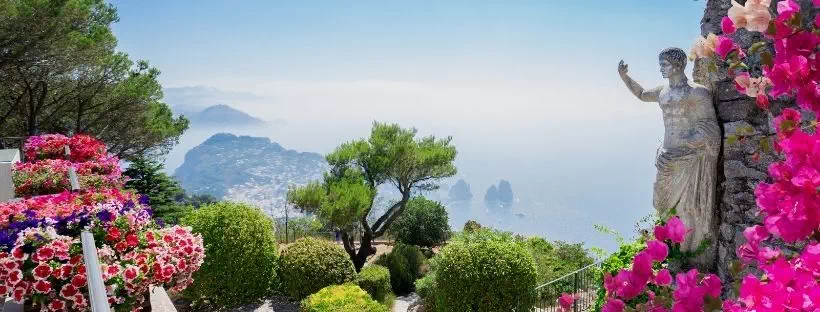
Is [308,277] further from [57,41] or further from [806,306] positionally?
[806,306]

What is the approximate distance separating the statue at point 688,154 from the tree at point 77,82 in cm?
1477

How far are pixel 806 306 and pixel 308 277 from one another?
1113 centimetres

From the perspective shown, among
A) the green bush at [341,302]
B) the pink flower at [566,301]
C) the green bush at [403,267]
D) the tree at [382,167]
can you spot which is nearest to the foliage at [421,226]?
the tree at [382,167]

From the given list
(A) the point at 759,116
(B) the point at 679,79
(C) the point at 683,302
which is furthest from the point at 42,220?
(A) the point at 759,116

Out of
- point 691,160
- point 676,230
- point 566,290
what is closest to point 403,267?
point 566,290

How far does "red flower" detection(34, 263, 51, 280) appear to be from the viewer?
3223mm

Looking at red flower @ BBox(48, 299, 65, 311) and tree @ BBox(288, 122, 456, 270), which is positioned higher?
tree @ BBox(288, 122, 456, 270)

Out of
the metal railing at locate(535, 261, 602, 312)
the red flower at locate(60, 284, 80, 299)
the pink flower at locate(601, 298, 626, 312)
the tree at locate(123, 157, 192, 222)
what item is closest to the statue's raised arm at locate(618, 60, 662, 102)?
the pink flower at locate(601, 298, 626, 312)

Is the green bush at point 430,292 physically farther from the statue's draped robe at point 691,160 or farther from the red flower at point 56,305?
the red flower at point 56,305

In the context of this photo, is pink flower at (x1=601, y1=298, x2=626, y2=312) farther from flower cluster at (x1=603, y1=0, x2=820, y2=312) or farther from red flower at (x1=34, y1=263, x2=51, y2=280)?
red flower at (x1=34, y1=263, x2=51, y2=280)

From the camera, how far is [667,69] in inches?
190

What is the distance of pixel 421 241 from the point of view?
67.8 feet

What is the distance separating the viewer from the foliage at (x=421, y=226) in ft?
67.4

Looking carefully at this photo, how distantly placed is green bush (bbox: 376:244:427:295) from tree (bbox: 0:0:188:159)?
9.17 meters
